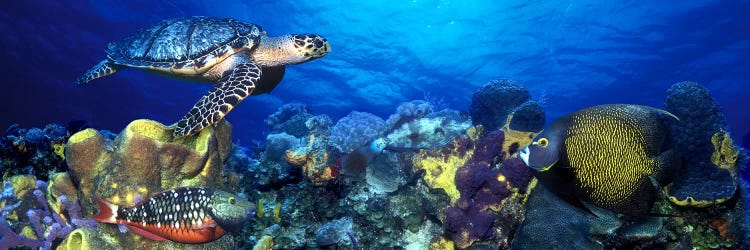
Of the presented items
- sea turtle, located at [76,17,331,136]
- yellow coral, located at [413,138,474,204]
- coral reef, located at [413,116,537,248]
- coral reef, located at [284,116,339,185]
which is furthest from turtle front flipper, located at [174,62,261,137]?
A: coral reef, located at [413,116,537,248]

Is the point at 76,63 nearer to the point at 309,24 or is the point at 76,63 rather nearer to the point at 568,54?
the point at 309,24

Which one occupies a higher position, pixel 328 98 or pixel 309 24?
pixel 309 24

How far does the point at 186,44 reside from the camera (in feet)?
18.2

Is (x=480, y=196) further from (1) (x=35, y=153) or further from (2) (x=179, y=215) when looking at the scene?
(1) (x=35, y=153)

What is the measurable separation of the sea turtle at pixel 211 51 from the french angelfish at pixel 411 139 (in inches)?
72.6

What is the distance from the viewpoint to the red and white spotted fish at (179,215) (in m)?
2.57

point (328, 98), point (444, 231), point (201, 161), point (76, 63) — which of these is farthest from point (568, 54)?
point (76, 63)

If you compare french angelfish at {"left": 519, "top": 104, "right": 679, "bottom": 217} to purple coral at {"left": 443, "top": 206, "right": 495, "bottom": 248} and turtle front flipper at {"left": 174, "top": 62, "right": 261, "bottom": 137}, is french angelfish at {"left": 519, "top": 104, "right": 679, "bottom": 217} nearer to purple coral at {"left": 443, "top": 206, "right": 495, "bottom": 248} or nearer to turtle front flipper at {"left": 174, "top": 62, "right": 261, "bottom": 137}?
purple coral at {"left": 443, "top": 206, "right": 495, "bottom": 248}

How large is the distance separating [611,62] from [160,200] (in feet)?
93.8

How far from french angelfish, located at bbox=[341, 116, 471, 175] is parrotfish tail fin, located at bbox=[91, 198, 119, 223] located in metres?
2.35

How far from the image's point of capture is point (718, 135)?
3.15m

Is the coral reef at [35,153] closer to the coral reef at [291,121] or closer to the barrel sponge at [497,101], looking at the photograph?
the coral reef at [291,121]

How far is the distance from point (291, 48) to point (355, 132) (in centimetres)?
209

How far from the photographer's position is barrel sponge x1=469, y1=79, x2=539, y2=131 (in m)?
5.77
